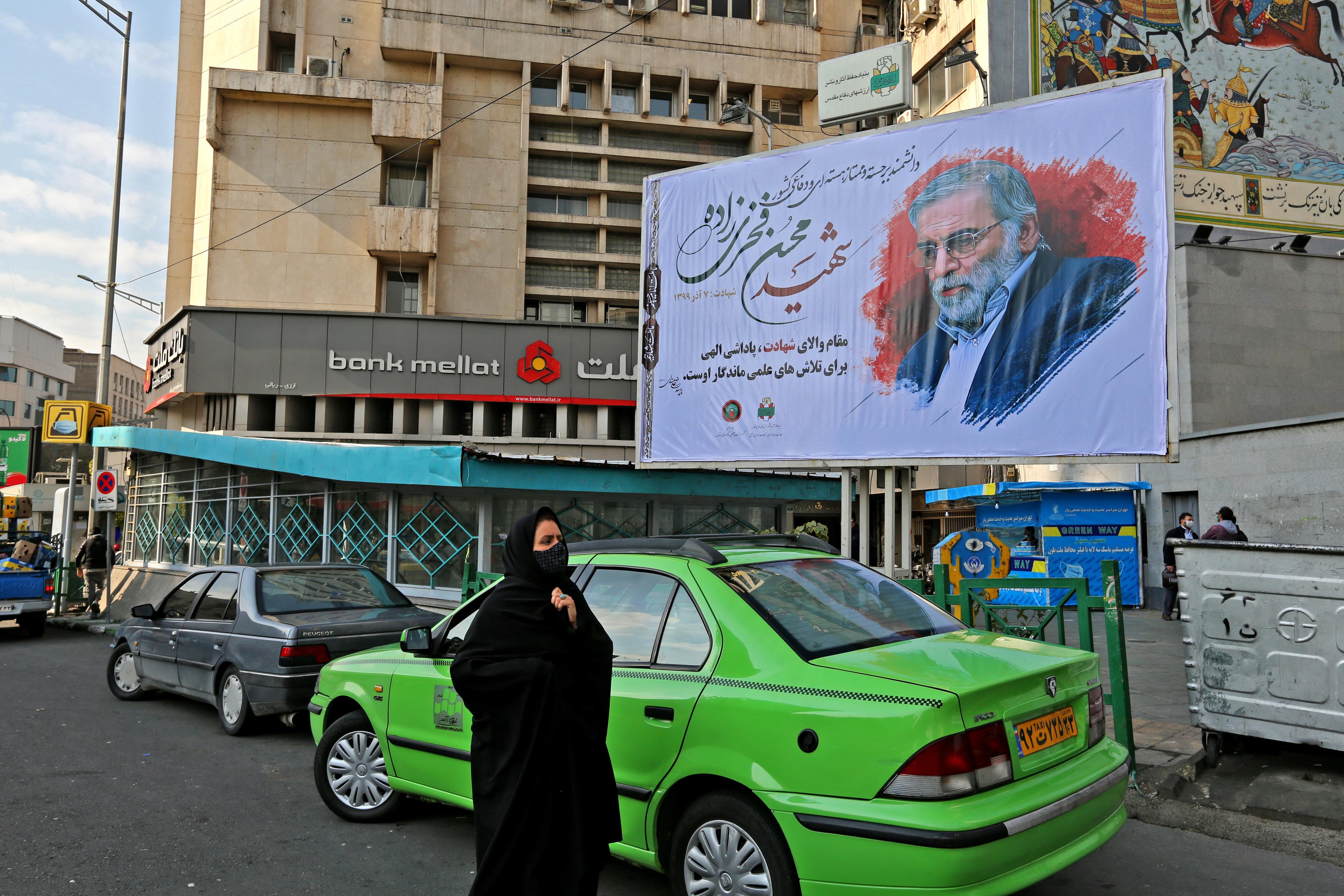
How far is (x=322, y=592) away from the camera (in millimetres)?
8227

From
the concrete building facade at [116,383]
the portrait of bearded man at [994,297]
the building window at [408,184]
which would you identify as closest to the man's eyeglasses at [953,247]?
the portrait of bearded man at [994,297]

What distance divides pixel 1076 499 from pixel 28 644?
18.6 m

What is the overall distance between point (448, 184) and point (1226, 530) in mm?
32333

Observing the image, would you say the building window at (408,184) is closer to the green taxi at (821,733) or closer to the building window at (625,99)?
the building window at (625,99)

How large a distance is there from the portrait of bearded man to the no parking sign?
16159mm

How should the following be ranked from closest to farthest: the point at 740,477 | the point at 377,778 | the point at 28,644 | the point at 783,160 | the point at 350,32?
the point at 377,778
the point at 783,160
the point at 740,477
the point at 28,644
the point at 350,32

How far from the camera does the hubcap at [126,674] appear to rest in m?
9.30

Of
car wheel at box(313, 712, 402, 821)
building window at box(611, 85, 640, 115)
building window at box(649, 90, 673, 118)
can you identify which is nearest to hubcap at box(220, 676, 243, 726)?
car wheel at box(313, 712, 402, 821)

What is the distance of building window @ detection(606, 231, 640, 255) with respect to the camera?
40.9 meters

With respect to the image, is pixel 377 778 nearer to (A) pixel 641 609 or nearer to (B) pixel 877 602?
(A) pixel 641 609

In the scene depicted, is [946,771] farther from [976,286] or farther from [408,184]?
[408,184]

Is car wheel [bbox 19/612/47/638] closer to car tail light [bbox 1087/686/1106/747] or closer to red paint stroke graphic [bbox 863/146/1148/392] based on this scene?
red paint stroke graphic [bbox 863/146/1148/392]

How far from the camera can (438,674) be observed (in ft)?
15.3

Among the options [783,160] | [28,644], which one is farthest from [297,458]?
[783,160]
